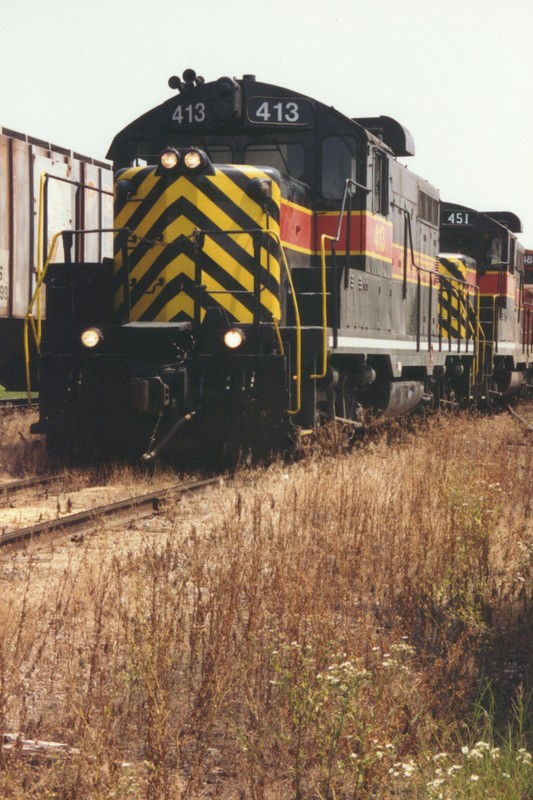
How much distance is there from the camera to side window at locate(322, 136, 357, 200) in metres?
10.1

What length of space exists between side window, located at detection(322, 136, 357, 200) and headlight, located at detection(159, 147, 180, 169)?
1729 mm

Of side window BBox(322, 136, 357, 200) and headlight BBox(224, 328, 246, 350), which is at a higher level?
side window BBox(322, 136, 357, 200)

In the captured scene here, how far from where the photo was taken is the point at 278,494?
805 cm

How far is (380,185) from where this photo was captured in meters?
10.9

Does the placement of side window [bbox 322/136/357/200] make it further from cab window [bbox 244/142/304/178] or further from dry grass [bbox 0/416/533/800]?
dry grass [bbox 0/416/533/800]

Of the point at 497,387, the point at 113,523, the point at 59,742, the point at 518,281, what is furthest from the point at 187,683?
the point at 518,281

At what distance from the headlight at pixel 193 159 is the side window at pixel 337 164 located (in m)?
1.58

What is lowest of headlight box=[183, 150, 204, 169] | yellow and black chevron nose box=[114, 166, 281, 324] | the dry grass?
the dry grass

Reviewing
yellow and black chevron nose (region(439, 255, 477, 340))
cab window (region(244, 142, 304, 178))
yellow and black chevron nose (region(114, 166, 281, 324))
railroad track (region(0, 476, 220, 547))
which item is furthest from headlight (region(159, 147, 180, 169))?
yellow and black chevron nose (region(439, 255, 477, 340))

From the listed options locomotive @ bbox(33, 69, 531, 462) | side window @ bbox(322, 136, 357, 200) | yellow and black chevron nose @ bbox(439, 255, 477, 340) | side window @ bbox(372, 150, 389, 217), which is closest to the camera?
locomotive @ bbox(33, 69, 531, 462)

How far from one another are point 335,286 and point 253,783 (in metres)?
6.96

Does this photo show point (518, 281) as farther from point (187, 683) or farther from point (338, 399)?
point (187, 683)

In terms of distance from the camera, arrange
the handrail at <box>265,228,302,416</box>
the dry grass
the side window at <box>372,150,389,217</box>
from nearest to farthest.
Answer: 1. the dry grass
2. the handrail at <box>265,228,302,416</box>
3. the side window at <box>372,150,389,217</box>

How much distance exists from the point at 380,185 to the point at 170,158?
2710 millimetres
